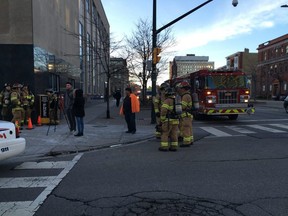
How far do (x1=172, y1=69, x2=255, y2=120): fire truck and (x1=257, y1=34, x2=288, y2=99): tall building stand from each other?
157ft

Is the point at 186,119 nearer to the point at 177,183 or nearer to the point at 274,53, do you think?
the point at 177,183

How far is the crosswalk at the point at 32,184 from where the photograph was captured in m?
4.95

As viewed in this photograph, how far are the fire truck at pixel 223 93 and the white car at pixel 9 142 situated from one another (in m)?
11.1

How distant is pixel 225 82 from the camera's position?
1712cm

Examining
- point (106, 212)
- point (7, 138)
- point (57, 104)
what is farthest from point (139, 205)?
point (57, 104)

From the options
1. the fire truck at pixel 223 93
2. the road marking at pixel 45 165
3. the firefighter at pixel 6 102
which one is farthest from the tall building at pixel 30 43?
the road marking at pixel 45 165

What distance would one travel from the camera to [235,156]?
859cm

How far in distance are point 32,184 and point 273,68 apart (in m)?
72.9

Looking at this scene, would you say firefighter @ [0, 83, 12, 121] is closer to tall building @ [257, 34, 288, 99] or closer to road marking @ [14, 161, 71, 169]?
road marking @ [14, 161, 71, 169]

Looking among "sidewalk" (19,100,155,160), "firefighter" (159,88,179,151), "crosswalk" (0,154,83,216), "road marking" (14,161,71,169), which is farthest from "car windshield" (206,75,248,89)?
"road marking" (14,161,71,169)

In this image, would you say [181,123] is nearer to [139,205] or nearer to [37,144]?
[37,144]

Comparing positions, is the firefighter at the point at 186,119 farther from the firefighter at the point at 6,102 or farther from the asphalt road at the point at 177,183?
the firefighter at the point at 6,102

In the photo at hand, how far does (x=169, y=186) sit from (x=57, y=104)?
426 inches

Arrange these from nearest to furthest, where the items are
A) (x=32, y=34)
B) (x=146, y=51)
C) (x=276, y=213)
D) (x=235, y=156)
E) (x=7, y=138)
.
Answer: (x=276, y=213) → (x=7, y=138) → (x=235, y=156) → (x=32, y=34) → (x=146, y=51)
